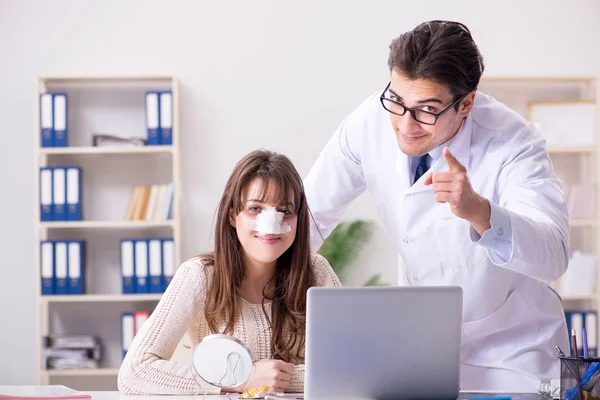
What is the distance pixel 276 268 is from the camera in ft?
7.20

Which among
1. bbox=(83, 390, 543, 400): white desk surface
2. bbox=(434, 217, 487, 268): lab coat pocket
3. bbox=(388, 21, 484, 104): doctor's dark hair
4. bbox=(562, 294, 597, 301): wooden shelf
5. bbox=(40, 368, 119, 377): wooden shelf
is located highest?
bbox=(388, 21, 484, 104): doctor's dark hair

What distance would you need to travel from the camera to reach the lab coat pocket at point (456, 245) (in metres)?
2.07

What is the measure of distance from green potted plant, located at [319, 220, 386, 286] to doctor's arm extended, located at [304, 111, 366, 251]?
1755 mm

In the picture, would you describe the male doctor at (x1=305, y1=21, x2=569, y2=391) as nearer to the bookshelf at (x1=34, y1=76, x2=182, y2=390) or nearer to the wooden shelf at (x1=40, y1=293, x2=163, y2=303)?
the wooden shelf at (x1=40, y1=293, x2=163, y2=303)

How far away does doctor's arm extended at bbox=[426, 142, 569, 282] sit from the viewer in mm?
1645

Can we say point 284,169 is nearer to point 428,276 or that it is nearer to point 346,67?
point 428,276

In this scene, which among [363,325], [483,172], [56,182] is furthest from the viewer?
[56,182]

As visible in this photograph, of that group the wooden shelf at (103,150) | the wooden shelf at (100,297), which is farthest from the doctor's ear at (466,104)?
the wooden shelf at (100,297)

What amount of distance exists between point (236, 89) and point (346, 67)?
63cm

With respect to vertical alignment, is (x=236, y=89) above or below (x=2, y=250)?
above

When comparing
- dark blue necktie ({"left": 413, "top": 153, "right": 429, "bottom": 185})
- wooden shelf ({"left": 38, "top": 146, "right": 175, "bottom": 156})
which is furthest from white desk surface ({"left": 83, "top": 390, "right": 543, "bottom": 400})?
wooden shelf ({"left": 38, "top": 146, "right": 175, "bottom": 156})

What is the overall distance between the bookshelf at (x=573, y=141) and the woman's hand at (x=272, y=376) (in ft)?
9.03

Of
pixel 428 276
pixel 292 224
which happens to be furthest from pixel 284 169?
pixel 428 276

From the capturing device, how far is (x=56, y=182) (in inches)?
163
